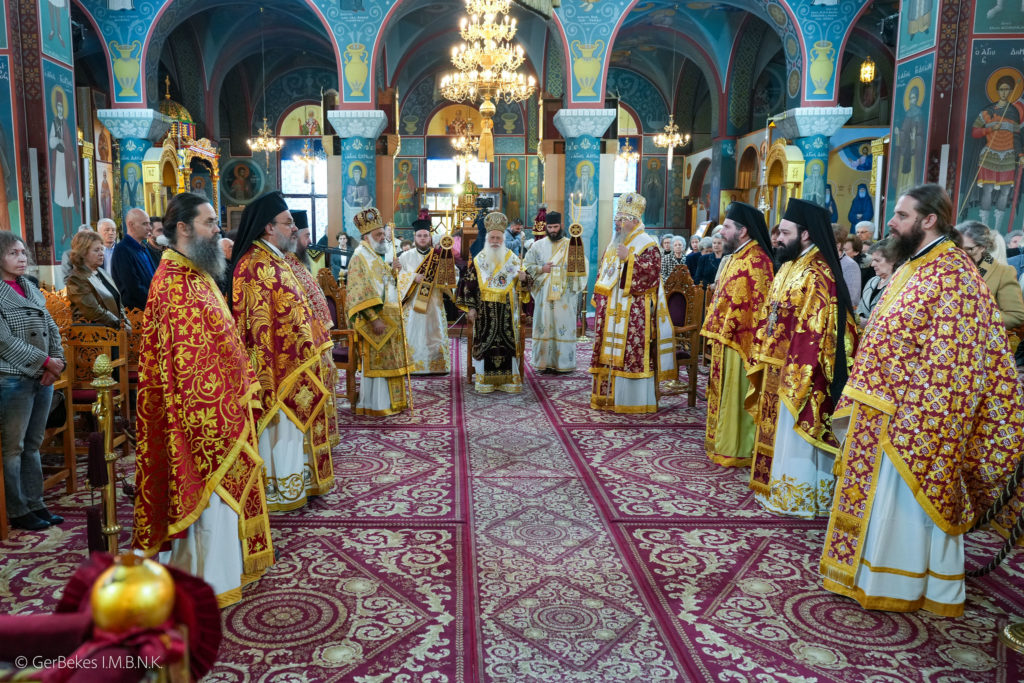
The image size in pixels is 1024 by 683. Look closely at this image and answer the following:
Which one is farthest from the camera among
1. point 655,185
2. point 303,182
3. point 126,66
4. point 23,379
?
point 303,182

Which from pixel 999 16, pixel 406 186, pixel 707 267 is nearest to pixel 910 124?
pixel 999 16

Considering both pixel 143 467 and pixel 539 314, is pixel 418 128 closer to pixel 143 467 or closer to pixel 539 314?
pixel 539 314

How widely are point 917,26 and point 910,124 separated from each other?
3.69 ft

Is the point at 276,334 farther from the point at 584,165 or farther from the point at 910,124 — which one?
the point at 584,165

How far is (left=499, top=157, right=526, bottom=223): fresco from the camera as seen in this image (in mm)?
20234

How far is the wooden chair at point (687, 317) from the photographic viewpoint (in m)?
6.74

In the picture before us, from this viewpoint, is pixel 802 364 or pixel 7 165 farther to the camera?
pixel 7 165

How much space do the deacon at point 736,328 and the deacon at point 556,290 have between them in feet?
10.9

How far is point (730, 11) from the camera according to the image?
15.3 metres

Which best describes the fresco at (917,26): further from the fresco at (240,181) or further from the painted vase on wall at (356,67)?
the fresco at (240,181)

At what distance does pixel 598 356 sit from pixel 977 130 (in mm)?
5374

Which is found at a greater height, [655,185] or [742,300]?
[655,185]

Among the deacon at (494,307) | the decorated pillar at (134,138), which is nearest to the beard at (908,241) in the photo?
the deacon at (494,307)

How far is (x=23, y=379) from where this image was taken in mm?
3682
